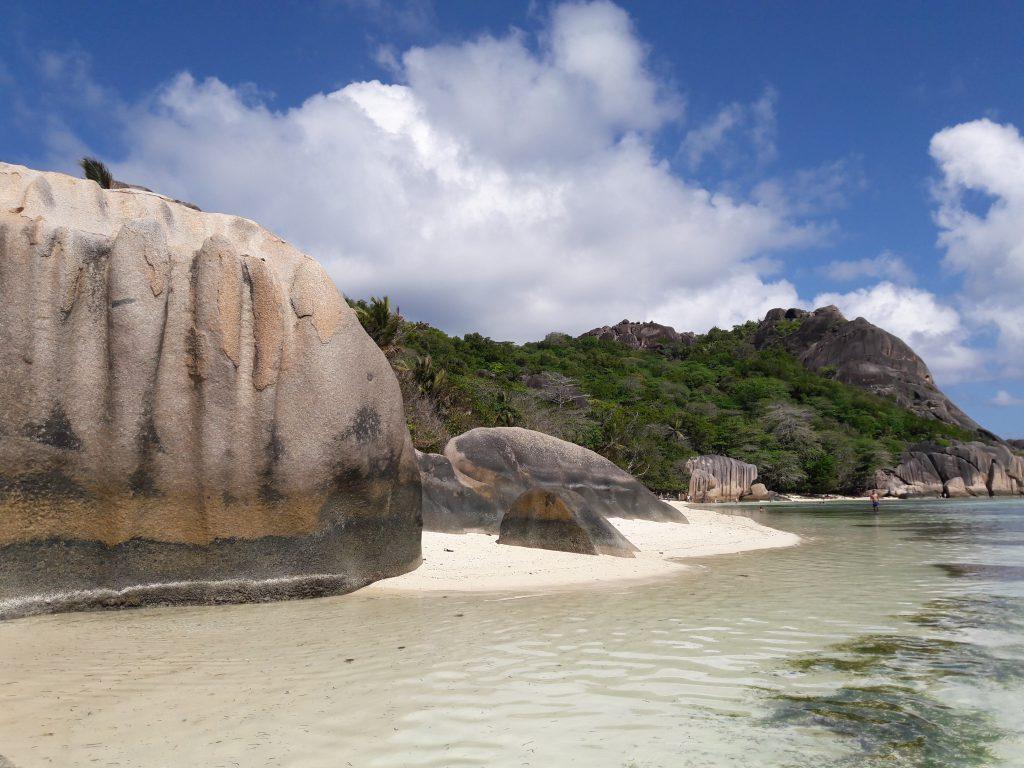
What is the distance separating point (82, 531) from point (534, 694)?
4.17m

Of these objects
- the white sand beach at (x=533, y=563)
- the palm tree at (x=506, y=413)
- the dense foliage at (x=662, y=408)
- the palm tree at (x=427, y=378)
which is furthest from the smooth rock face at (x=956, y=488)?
the white sand beach at (x=533, y=563)

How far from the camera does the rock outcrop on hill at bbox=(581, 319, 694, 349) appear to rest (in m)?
81.3

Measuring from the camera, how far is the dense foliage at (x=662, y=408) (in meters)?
29.7

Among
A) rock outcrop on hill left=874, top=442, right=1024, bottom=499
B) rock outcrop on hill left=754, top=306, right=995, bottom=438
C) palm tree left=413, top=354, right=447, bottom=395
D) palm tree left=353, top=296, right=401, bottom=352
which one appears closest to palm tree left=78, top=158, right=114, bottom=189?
palm tree left=353, top=296, right=401, bottom=352

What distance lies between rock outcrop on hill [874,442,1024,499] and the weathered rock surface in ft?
33.5

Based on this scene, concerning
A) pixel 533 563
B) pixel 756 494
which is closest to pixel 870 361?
pixel 756 494

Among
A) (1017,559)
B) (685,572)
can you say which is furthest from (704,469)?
(685,572)

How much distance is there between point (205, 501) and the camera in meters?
6.00

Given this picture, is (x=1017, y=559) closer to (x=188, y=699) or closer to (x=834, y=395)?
(x=188, y=699)

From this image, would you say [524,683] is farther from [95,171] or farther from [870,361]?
[870,361]

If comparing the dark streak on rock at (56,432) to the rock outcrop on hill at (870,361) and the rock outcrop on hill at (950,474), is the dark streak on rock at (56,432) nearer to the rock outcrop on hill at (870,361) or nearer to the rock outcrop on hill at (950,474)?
the rock outcrop on hill at (950,474)

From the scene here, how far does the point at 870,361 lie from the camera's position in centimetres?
6456

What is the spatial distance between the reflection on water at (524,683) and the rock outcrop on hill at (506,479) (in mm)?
5083

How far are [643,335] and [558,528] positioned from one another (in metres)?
75.5
